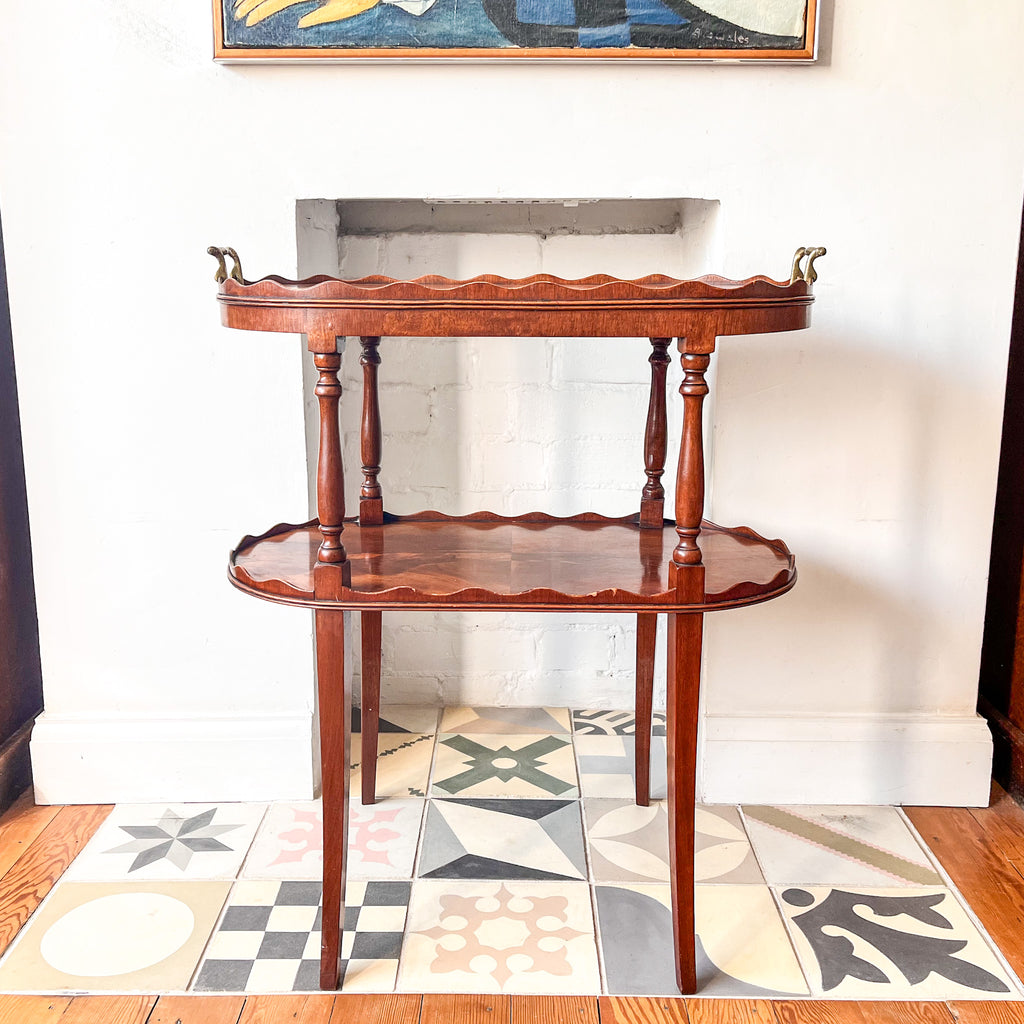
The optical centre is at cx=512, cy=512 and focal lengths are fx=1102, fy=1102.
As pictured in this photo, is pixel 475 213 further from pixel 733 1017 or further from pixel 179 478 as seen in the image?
pixel 733 1017

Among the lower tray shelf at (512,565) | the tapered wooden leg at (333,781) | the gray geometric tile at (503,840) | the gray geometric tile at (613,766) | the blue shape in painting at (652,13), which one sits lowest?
the gray geometric tile at (613,766)

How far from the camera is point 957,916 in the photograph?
1.91 meters

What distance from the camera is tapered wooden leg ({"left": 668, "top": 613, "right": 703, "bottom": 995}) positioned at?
5.49ft

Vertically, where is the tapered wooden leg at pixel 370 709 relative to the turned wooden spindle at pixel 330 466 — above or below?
below

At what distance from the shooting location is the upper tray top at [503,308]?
154 cm

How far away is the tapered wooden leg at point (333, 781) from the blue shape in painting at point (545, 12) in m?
1.15

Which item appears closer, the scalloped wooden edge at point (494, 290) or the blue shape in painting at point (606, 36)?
the scalloped wooden edge at point (494, 290)

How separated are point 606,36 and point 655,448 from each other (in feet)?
2.48

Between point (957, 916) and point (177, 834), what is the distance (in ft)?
4.77

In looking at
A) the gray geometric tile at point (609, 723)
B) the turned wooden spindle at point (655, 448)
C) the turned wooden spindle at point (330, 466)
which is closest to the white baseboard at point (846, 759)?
the gray geometric tile at point (609, 723)

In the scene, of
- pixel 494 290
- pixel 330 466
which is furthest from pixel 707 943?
pixel 494 290

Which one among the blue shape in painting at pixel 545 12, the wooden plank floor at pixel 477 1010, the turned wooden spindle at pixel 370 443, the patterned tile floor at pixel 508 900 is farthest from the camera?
the turned wooden spindle at pixel 370 443

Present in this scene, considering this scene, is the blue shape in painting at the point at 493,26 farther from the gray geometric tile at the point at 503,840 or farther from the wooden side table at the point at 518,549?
the gray geometric tile at the point at 503,840

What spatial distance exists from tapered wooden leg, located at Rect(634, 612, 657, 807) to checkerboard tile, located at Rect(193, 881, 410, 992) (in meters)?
0.54
